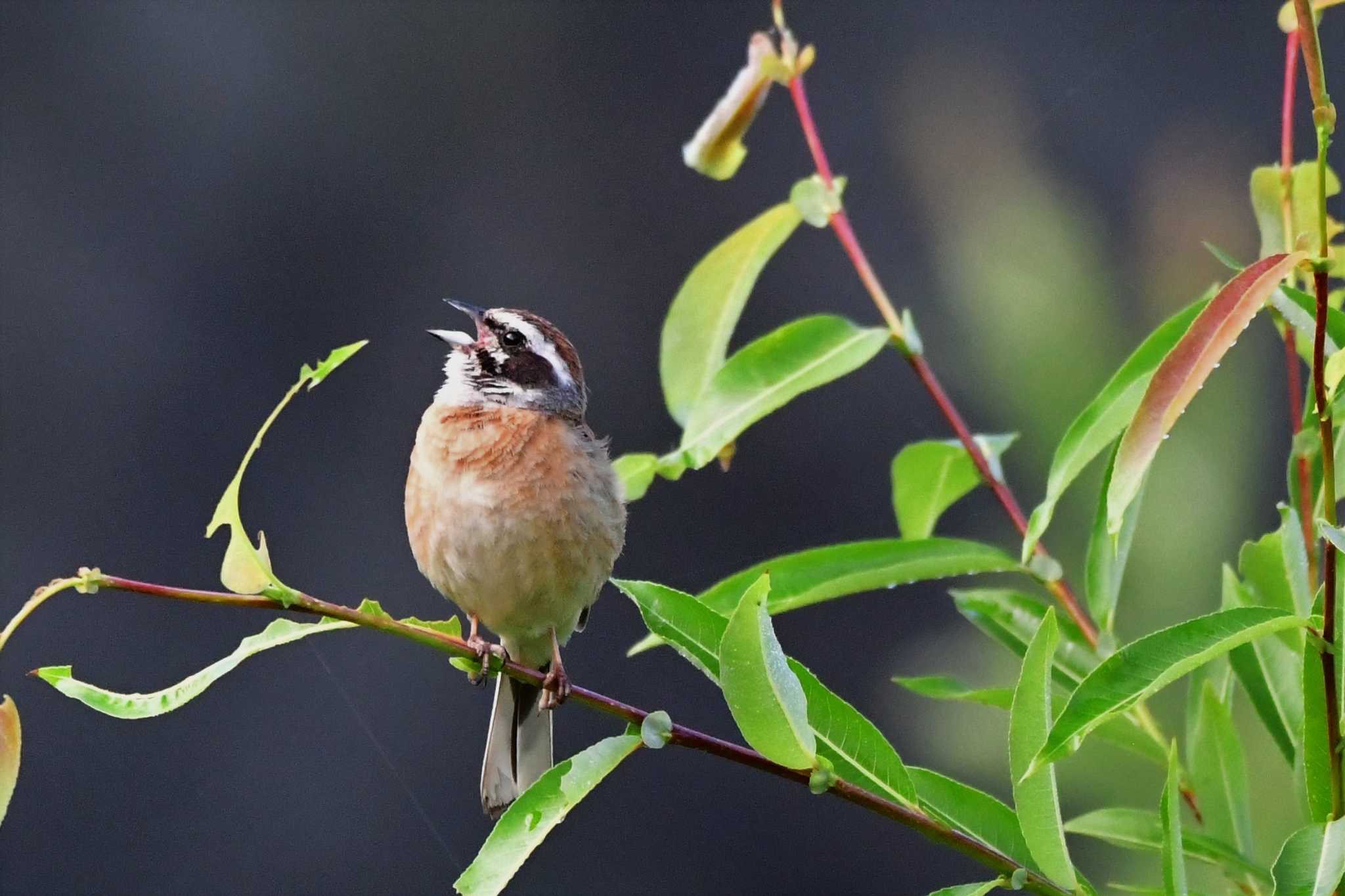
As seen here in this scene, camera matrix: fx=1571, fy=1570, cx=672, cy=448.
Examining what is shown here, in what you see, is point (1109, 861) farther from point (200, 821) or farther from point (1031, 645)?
point (200, 821)

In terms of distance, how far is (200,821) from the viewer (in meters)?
5.10

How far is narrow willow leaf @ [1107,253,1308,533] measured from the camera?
1.09m

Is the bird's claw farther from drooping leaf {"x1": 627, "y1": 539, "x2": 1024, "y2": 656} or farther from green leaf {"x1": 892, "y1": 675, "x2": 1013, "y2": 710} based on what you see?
green leaf {"x1": 892, "y1": 675, "x2": 1013, "y2": 710}

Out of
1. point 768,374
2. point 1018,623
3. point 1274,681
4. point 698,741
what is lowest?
point 1274,681

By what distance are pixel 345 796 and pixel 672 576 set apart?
1.32m

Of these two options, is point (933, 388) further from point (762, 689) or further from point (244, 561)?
point (244, 561)

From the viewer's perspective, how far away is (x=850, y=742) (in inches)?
50.5

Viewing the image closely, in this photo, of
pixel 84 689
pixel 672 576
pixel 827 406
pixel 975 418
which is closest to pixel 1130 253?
pixel 975 418

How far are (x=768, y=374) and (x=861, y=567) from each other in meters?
0.22

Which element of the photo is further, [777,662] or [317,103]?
[317,103]

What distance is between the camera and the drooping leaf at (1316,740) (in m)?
1.20

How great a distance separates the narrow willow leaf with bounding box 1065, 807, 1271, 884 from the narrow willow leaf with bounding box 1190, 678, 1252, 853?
0.04 meters

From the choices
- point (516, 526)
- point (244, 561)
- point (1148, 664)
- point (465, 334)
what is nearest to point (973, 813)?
point (1148, 664)

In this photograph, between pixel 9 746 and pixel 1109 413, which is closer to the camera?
pixel 9 746
